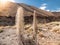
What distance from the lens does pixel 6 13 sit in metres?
36.5

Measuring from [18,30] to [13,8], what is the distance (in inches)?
1233

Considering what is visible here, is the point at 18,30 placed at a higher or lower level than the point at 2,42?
higher

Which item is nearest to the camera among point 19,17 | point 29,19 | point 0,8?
point 19,17

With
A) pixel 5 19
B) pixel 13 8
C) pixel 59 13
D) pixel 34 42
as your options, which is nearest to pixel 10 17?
pixel 5 19

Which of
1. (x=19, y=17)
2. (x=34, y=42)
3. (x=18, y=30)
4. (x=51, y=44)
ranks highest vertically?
(x=19, y=17)

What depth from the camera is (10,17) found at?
3406 cm

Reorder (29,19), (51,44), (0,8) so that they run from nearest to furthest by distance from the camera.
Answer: (51,44) < (29,19) < (0,8)

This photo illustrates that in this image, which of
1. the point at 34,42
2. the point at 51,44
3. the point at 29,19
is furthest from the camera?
the point at 29,19

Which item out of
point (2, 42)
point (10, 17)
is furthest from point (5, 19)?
point (2, 42)

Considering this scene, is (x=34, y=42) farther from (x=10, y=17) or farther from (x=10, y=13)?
(x=10, y=13)

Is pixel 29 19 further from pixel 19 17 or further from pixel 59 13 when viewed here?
pixel 19 17

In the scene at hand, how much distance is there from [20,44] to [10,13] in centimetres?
2901

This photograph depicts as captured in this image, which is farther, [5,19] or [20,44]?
[5,19]

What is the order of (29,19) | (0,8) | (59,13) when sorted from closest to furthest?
(29,19)
(0,8)
(59,13)
